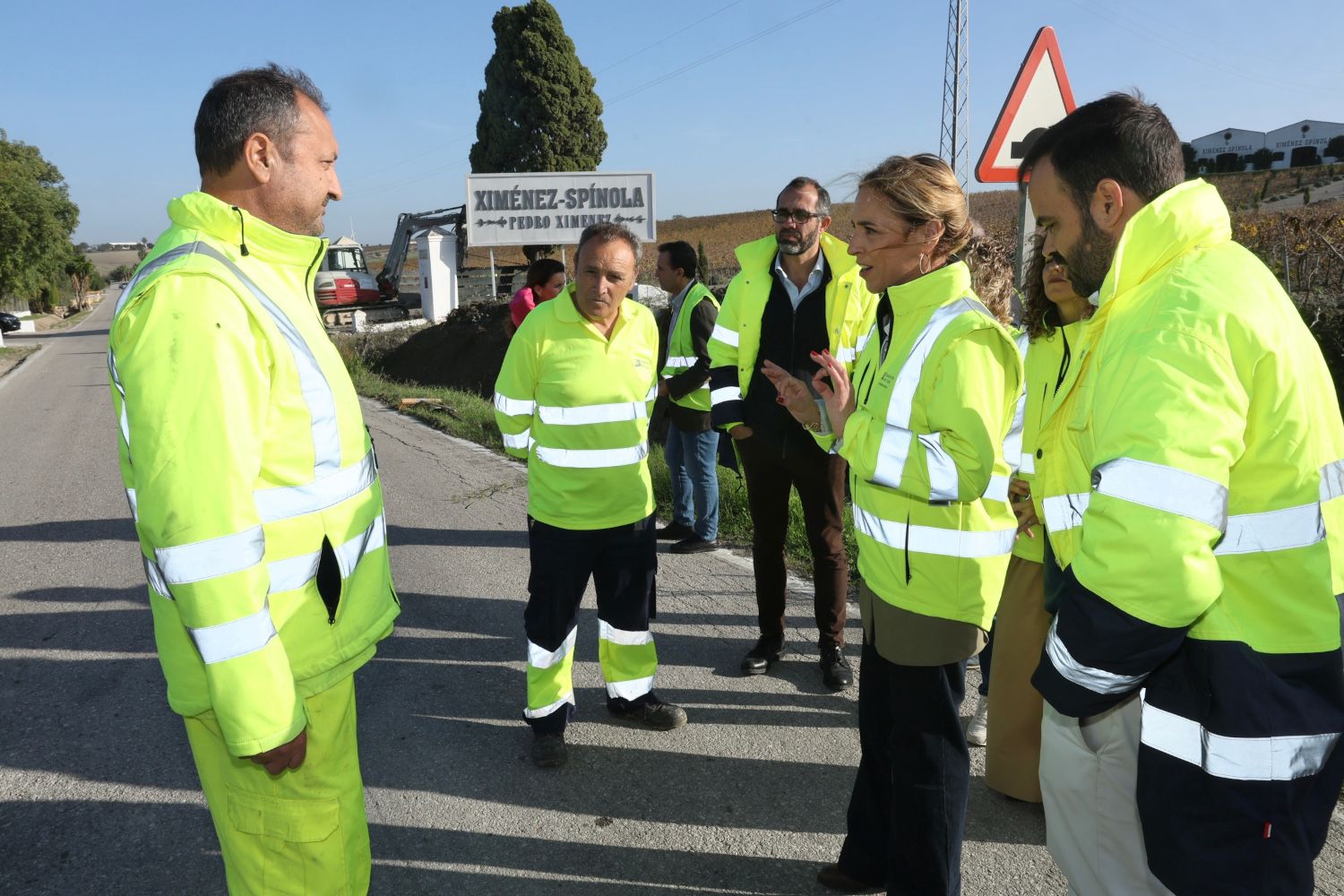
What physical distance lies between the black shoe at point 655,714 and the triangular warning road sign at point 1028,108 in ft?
10.1

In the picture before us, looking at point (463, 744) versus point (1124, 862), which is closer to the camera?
point (1124, 862)

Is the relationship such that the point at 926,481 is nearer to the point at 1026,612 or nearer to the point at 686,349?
the point at 1026,612

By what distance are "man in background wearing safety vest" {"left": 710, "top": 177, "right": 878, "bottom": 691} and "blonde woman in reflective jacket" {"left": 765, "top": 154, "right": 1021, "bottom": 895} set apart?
1.35 metres

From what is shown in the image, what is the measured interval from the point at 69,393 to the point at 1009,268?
57.1 ft

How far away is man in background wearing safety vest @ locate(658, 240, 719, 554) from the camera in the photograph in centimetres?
586

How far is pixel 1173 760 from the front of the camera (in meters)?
1.44

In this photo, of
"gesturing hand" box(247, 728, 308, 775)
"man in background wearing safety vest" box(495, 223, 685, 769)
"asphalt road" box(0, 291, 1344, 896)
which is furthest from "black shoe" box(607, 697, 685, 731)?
"gesturing hand" box(247, 728, 308, 775)

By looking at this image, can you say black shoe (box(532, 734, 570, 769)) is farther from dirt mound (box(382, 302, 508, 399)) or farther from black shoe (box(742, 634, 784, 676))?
dirt mound (box(382, 302, 508, 399))

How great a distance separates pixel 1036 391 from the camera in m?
2.86

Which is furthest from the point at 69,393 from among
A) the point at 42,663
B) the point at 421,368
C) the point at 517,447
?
the point at 517,447

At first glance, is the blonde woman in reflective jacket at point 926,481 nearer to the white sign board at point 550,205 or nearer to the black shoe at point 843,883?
the black shoe at point 843,883

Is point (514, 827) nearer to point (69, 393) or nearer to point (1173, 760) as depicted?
point (1173, 760)

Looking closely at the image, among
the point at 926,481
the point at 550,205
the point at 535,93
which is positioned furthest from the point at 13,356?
the point at 926,481

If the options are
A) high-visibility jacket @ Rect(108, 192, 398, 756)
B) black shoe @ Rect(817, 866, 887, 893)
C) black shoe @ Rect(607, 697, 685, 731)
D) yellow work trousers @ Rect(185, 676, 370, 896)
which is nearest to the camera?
high-visibility jacket @ Rect(108, 192, 398, 756)
